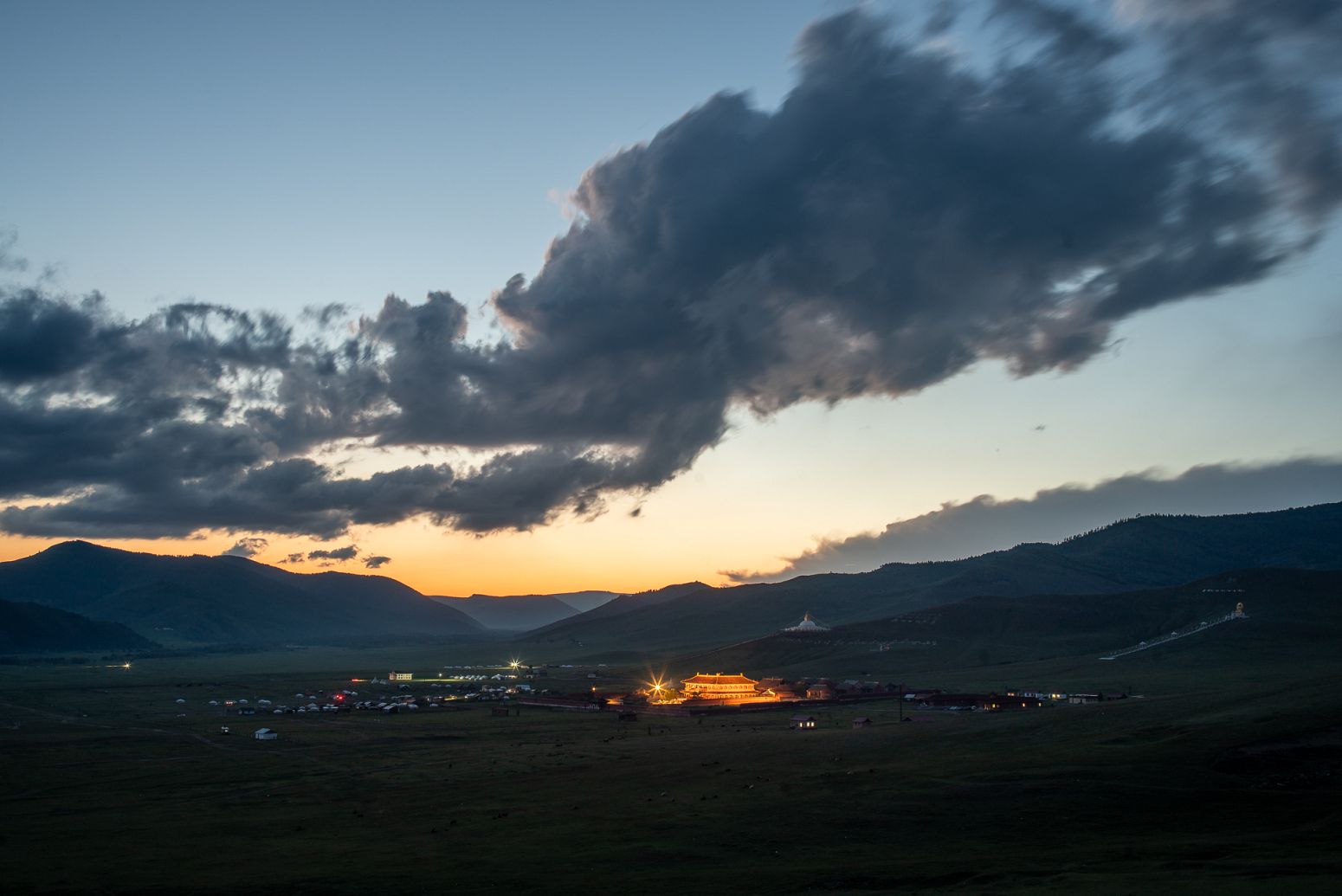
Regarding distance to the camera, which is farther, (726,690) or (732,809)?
(726,690)

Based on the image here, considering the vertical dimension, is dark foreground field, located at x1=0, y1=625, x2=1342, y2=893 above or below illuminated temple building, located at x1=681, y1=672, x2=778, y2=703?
above

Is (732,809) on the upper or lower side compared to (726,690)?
upper

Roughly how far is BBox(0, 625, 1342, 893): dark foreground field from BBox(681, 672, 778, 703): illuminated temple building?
49311mm

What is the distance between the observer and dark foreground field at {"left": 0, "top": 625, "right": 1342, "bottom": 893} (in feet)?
168

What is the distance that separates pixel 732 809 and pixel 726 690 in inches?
4105

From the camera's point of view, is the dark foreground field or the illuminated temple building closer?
the dark foreground field

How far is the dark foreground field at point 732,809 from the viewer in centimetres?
5122

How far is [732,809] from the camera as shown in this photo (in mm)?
69312

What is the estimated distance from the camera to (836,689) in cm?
16800

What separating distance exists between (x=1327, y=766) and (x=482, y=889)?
2183 inches

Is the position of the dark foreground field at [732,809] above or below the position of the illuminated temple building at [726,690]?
above

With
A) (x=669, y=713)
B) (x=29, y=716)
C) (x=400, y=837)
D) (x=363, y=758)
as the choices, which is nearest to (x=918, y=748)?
(x=400, y=837)

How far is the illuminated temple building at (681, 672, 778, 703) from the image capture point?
166m

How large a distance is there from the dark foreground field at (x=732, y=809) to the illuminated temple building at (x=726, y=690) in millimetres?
49311
